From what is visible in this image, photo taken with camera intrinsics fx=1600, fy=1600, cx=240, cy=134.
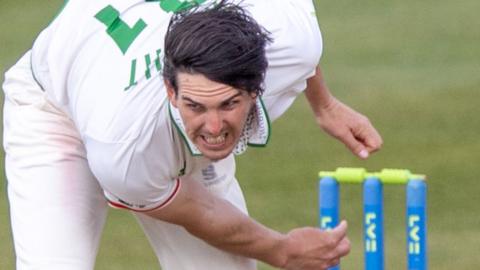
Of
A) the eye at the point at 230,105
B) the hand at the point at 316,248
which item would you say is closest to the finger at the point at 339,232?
the hand at the point at 316,248

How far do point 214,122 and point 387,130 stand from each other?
4.51 m

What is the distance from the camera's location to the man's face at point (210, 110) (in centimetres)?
443

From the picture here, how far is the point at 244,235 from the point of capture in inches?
203

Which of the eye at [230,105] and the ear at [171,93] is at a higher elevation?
the ear at [171,93]

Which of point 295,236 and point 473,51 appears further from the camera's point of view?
point 473,51

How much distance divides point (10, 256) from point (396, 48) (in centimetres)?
373

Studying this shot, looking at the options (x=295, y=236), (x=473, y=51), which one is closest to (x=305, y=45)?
(x=295, y=236)

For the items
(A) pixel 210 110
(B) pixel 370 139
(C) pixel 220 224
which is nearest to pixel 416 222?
(B) pixel 370 139

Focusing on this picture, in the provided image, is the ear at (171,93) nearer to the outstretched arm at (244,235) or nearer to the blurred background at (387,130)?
the outstretched arm at (244,235)

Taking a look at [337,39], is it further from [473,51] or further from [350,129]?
[350,129]

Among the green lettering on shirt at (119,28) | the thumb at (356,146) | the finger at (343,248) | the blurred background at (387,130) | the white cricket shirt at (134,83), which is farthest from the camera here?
the blurred background at (387,130)

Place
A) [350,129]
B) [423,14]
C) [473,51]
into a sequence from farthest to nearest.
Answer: [423,14] → [473,51] → [350,129]

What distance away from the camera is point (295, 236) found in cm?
522

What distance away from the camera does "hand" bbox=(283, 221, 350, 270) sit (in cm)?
511
